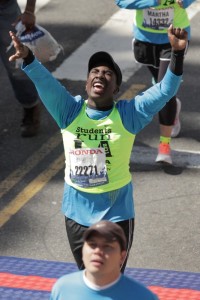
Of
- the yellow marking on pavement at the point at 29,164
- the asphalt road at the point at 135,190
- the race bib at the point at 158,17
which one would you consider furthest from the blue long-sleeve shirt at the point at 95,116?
the race bib at the point at 158,17

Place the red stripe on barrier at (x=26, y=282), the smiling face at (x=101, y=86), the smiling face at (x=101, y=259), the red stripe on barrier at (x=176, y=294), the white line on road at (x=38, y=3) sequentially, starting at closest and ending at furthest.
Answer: the smiling face at (x=101, y=259)
the smiling face at (x=101, y=86)
the red stripe on barrier at (x=176, y=294)
the red stripe on barrier at (x=26, y=282)
the white line on road at (x=38, y=3)

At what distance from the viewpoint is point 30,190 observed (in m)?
8.33

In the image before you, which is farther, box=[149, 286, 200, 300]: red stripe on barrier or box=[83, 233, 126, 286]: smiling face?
box=[149, 286, 200, 300]: red stripe on barrier

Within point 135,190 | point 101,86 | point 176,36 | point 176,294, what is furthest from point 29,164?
point 176,36

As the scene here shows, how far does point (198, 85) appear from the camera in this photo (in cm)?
1041

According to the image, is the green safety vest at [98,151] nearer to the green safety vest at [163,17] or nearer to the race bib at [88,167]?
the race bib at [88,167]

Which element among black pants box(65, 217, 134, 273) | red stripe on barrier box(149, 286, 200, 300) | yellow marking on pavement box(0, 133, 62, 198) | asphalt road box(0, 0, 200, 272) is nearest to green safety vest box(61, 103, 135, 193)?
black pants box(65, 217, 134, 273)

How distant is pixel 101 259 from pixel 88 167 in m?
1.73

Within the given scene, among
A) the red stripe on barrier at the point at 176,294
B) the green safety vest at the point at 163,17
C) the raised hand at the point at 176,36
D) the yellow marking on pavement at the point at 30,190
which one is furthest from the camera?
the green safety vest at the point at 163,17

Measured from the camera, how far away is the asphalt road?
24.1ft

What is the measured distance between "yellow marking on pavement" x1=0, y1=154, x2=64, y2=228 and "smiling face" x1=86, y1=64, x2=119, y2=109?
2.31 m

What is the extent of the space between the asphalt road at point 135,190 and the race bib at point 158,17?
1.19m

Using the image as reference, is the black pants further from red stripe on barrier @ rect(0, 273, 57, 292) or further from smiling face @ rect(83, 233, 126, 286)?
smiling face @ rect(83, 233, 126, 286)

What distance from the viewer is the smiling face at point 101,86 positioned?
5675 millimetres
